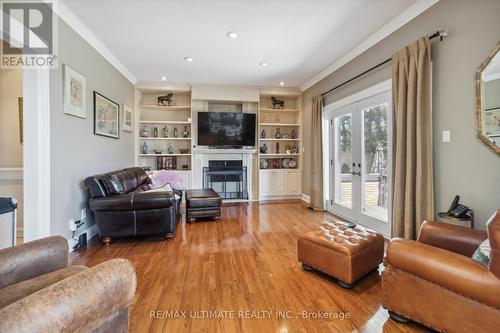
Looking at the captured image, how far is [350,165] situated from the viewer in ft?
13.3

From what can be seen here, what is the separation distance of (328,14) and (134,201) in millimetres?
3349

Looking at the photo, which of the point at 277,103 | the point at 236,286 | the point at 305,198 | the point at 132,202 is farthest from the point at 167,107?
the point at 236,286

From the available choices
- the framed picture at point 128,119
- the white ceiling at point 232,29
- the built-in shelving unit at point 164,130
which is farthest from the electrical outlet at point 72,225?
the built-in shelving unit at point 164,130

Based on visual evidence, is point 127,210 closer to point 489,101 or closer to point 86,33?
point 86,33

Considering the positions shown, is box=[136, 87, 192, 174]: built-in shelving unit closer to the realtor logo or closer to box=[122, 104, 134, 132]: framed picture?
box=[122, 104, 134, 132]: framed picture

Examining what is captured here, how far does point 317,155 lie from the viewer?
192 inches

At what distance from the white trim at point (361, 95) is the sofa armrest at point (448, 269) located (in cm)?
235

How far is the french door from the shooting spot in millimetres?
3258

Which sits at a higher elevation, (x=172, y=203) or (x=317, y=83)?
(x=317, y=83)

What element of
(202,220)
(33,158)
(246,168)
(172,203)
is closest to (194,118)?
(246,168)

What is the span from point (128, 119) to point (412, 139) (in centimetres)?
509

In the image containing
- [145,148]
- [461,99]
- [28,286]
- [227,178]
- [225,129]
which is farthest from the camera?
[227,178]

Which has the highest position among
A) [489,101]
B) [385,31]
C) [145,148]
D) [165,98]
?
[385,31]

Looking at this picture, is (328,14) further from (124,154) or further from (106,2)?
(124,154)
